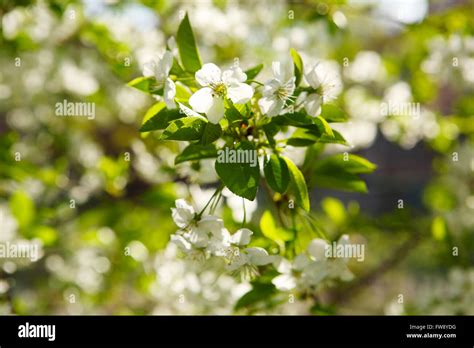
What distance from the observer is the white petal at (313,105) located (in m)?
0.96

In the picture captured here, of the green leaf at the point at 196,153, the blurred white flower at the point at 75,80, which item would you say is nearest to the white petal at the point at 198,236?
the green leaf at the point at 196,153

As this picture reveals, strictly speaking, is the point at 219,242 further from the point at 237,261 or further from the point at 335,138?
the point at 335,138

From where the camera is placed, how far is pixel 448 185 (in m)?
2.65

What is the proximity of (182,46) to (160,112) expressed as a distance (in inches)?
6.3

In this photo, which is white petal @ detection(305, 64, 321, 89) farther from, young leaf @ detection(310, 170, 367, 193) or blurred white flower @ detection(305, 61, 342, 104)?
young leaf @ detection(310, 170, 367, 193)

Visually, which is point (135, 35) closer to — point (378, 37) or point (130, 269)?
point (130, 269)

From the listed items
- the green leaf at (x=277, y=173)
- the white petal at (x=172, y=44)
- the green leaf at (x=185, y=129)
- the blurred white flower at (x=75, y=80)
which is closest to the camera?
the green leaf at (x=185, y=129)

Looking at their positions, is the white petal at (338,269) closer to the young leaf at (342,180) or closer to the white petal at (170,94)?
the young leaf at (342,180)

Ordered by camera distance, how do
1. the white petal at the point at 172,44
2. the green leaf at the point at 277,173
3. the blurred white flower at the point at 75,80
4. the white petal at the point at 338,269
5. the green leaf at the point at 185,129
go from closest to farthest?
the green leaf at the point at 185,129, the green leaf at the point at 277,173, the white petal at the point at 172,44, the white petal at the point at 338,269, the blurred white flower at the point at 75,80

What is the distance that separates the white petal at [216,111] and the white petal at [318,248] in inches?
15.7

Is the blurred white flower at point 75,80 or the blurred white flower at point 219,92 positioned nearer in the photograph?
the blurred white flower at point 219,92

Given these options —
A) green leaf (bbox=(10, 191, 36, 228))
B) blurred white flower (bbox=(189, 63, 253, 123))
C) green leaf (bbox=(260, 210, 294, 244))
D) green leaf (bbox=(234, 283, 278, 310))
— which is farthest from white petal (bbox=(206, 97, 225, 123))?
green leaf (bbox=(10, 191, 36, 228))
